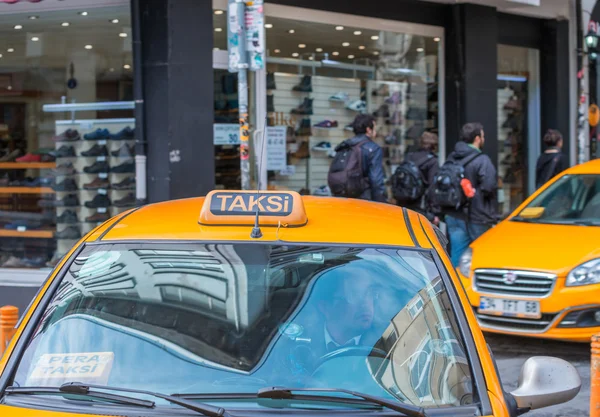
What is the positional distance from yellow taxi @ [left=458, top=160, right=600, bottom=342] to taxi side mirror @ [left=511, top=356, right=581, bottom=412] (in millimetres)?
4181

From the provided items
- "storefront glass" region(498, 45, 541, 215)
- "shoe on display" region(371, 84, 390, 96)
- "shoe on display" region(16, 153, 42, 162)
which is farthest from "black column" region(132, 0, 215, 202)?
"storefront glass" region(498, 45, 541, 215)

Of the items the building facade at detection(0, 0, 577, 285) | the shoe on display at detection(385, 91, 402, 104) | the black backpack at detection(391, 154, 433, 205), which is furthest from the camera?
the shoe on display at detection(385, 91, 402, 104)

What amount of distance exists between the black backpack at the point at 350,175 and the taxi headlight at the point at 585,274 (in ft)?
9.13

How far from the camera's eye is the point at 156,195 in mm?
9648

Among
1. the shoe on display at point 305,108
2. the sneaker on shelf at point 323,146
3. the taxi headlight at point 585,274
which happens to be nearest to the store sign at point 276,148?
the shoe on display at point 305,108

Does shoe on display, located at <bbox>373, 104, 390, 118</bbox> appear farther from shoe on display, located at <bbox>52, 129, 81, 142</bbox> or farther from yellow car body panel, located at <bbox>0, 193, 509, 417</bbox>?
yellow car body panel, located at <bbox>0, 193, 509, 417</bbox>

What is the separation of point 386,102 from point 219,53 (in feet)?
12.0

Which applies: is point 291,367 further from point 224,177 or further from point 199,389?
point 224,177

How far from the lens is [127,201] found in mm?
10297

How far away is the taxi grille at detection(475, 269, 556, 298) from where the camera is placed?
287 inches

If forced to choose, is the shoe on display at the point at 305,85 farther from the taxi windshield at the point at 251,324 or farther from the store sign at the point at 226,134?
the taxi windshield at the point at 251,324

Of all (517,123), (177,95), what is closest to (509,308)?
(177,95)

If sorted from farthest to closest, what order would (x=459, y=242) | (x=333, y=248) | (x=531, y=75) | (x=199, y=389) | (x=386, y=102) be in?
(x=531, y=75), (x=386, y=102), (x=459, y=242), (x=333, y=248), (x=199, y=389)

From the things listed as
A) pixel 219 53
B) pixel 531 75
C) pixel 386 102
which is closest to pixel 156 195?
pixel 219 53
